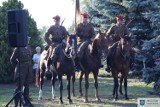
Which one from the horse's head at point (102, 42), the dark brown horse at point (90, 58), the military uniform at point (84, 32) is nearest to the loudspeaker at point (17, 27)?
the horse's head at point (102, 42)

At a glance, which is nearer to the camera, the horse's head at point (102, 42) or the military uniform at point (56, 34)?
the horse's head at point (102, 42)

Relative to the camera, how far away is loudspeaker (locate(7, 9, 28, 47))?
10.8 meters

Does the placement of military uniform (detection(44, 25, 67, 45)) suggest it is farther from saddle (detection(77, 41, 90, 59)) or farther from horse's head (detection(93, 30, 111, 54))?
horse's head (detection(93, 30, 111, 54))

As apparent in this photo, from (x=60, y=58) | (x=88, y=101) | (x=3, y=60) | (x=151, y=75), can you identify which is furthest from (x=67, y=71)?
(x=3, y=60)

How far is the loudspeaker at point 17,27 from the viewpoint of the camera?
10.8 m

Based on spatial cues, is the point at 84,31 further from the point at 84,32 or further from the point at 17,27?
the point at 17,27

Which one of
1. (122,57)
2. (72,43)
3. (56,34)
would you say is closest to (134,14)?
(122,57)

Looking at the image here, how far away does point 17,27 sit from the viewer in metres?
10.9

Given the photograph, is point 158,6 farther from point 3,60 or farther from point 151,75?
point 3,60

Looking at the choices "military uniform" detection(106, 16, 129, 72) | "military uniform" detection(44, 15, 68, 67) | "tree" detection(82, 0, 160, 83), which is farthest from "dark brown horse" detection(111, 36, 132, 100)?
"tree" detection(82, 0, 160, 83)

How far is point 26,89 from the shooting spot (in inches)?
→ 513

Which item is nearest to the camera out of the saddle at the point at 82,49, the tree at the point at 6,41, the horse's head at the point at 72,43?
the horse's head at the point at 72,43

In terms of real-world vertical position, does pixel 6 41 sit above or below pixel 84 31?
below

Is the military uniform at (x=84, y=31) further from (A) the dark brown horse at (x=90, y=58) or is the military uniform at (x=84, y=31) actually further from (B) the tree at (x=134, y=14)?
(B) the tree at (x=134, y=14)
